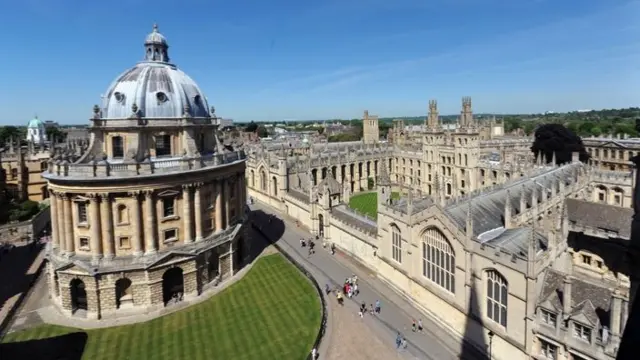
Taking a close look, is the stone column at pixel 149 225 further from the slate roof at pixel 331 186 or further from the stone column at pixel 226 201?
the slate roof at pixel 331 186

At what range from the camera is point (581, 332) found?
754 inches

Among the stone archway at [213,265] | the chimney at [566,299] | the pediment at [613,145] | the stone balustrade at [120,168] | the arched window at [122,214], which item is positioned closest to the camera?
the chimney at [566,299]

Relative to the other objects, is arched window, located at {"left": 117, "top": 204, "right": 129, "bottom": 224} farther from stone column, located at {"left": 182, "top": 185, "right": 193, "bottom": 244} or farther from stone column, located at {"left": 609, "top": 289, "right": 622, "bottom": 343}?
stone column, located at {"left": 609, "top": 289, "right": 622, "bottom": 343}

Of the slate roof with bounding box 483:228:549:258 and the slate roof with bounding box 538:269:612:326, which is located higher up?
the slate roof with bounding box 483:228:549:258

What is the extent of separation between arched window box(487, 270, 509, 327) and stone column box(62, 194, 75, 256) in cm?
2957

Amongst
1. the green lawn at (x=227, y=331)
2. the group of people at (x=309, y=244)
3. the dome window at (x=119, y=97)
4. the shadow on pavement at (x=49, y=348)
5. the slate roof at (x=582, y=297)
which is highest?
the dome window at (x=119, y=97)

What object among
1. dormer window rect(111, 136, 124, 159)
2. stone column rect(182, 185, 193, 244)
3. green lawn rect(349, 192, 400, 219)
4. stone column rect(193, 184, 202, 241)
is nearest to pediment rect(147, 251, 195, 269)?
stone column rect(182, 185, 193, 244)

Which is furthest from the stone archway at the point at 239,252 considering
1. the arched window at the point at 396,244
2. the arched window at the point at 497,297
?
the arched window at the point at 497,297

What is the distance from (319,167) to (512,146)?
4101cm

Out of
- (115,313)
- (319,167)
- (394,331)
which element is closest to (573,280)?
(394,331)

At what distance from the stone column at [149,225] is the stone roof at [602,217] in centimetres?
3594

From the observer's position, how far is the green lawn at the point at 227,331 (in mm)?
24516

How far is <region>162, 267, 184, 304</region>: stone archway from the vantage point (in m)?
31.6

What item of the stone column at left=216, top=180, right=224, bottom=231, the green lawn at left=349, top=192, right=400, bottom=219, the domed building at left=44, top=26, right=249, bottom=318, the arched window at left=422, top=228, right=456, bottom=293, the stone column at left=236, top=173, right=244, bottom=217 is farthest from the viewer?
the green lawn at left=349, top=192, right=400, bottom=219
